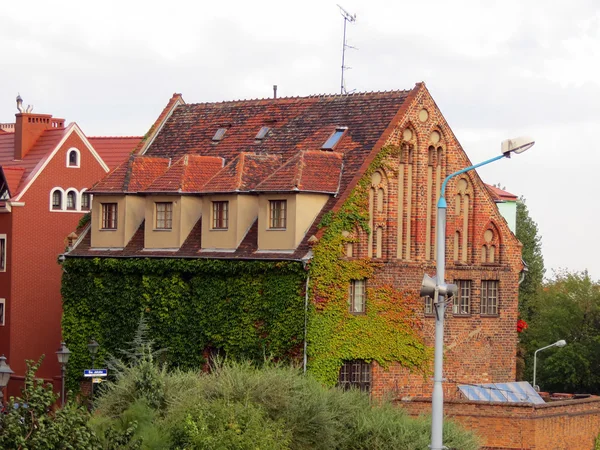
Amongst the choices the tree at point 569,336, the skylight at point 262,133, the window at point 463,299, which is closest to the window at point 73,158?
the skylight at point 262,133

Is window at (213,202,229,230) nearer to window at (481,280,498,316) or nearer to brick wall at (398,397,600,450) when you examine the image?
Result: brick wall at (398,397,600,450)

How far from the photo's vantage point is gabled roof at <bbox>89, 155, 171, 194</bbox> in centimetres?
5266

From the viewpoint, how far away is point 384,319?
4897 cm

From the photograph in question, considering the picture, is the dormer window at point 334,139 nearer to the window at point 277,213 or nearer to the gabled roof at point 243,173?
the gabled roof at point 243,173

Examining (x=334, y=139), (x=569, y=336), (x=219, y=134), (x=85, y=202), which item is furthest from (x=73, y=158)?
(x=569, y=336)

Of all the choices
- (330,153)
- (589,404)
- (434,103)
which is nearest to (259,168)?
(330,153)

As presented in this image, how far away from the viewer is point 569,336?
91.4m

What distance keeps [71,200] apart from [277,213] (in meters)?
19.6

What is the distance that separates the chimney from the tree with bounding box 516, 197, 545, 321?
4419 cm

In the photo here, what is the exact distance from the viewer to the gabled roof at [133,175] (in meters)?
52.7

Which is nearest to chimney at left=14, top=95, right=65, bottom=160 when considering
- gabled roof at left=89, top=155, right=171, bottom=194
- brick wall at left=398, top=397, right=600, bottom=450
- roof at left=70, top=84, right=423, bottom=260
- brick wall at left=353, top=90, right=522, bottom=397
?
roof at left=70, top=84, right=423, bottom=260

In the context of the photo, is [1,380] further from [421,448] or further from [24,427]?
[421,448]

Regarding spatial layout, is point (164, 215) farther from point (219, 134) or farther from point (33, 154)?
point (33, 154)

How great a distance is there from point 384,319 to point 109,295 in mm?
10245
